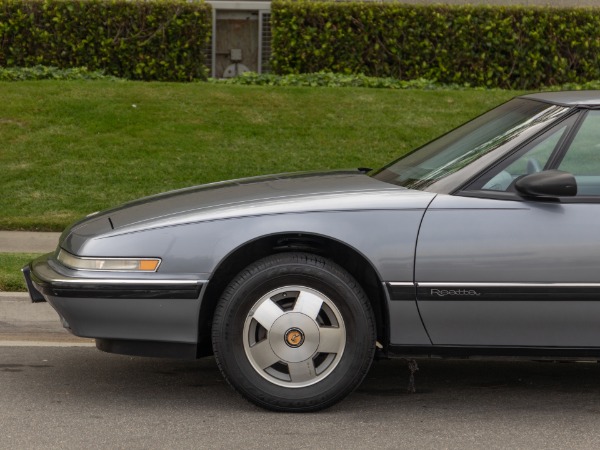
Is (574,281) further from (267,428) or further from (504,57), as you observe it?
(504,57)

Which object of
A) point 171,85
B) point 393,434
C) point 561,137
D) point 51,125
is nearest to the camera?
point 393,434

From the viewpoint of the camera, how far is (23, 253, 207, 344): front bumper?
502 centimetres

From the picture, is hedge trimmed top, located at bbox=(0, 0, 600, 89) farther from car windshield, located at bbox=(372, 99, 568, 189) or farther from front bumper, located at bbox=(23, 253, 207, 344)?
front bumper, located at bbox=(23, 253, 207, 344)

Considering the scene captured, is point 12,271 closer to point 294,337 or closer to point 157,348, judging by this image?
point 157,348

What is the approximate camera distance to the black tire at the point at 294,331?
5.04 meters

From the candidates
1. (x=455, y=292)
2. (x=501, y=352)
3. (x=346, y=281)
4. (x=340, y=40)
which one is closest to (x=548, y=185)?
(x=455, y=292)

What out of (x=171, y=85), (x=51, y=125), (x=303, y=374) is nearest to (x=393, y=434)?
(x=303, y=374)

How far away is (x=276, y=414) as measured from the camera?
202 inches

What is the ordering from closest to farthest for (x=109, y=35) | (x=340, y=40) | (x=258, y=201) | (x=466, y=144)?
1. (x=258, y=201)
2. (x=466, y=144)
3. (x=109, y=35)
4. (x=340, y=40)

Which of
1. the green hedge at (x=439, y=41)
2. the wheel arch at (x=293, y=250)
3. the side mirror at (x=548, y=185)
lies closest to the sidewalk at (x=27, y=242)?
the wheel arch at (x=293, y=250)

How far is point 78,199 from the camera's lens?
10.3 meters

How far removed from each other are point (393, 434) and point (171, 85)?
A: 879 centimetres

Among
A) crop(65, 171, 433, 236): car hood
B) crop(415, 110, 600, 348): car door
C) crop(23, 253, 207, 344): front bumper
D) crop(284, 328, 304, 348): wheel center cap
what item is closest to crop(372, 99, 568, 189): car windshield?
crop(65, 171, 433, 236): car hood

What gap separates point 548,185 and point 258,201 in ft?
4.32
